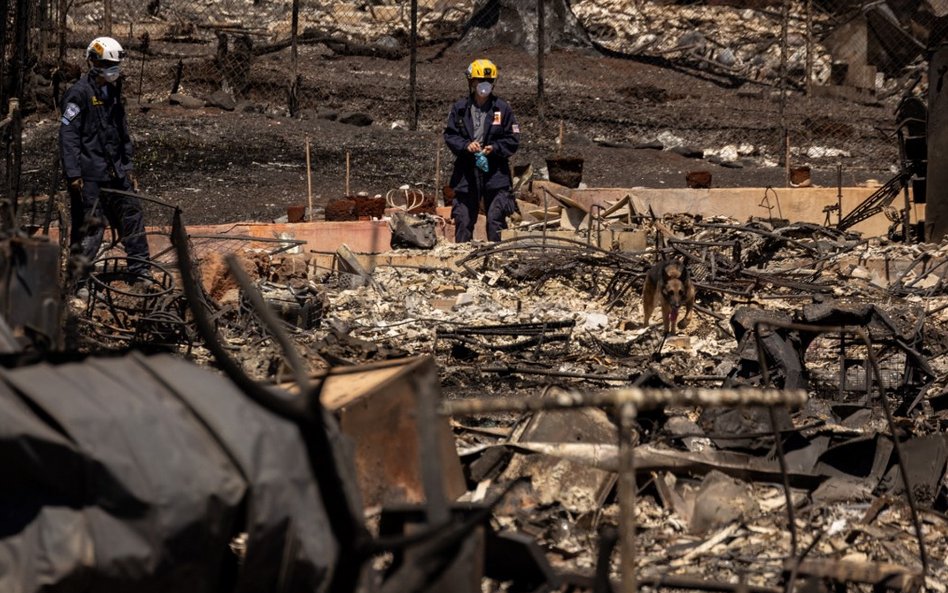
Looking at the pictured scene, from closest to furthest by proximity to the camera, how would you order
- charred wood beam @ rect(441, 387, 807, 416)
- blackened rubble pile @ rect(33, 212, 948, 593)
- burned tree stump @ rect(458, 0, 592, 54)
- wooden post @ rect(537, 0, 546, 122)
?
charred wood beam @ rect(441, 387, 807, 416), blackened rubble pile @ rect(33, 212, 948, 593), wooden post @ rect(537, 0, 546, 122), burned tree stump @ rect(458, 0, 592, 54)

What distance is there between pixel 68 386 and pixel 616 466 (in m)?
3.06

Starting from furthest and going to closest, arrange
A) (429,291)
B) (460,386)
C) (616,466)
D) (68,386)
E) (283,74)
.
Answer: (283,74) < (429,291) < (460,386) < (616,466) < (68,386)

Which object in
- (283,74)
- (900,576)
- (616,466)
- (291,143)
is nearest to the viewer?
(900,576)

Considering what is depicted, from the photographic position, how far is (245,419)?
3416 millimetres

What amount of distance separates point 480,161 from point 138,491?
9944mm

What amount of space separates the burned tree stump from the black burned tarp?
23.0 m

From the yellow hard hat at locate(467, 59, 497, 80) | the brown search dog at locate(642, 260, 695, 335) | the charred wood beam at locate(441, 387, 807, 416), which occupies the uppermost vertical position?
the yellow hard hat at locate(467, 59, 497, 80)

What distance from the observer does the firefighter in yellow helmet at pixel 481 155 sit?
Result: 13148 mm

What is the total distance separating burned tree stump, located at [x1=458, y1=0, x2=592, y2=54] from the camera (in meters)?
26.0

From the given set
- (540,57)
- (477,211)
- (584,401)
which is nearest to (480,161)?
(477,211)

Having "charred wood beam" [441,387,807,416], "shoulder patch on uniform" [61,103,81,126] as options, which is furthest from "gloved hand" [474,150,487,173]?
"charred wood beam" [441,387,807,416]

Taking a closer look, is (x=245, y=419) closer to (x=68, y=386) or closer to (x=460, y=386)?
(x=68, y=386)

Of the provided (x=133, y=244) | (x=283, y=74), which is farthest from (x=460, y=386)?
(x=283, y=74)

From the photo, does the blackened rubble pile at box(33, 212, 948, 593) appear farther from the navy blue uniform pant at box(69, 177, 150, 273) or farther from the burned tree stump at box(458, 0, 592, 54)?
the burned tree stump at box(458, 0, 592, 54)
